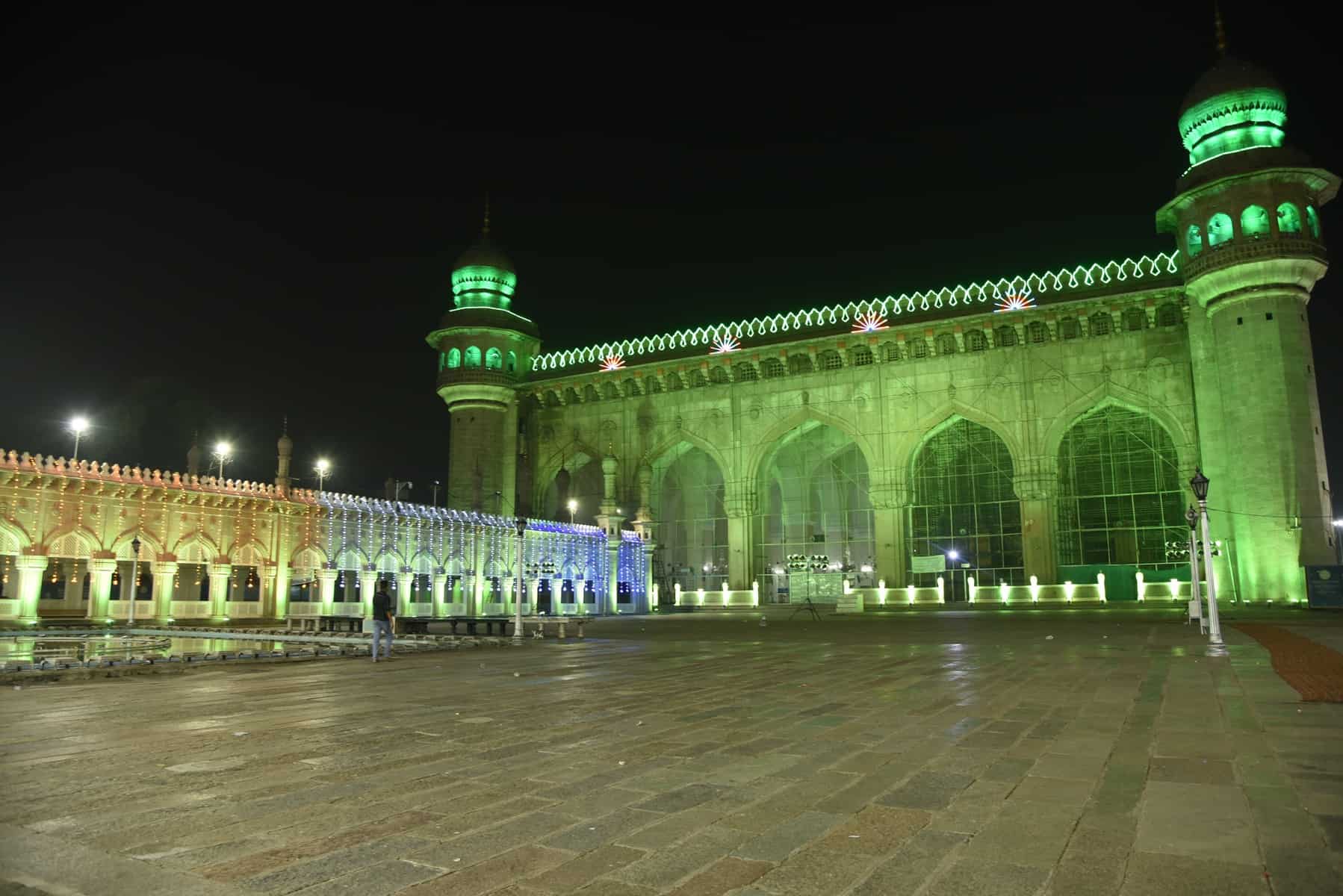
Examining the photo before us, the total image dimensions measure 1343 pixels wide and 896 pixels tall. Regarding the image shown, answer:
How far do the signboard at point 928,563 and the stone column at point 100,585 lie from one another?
96.8ft

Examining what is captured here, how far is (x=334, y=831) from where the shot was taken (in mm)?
3520

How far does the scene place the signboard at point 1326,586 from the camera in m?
25.9

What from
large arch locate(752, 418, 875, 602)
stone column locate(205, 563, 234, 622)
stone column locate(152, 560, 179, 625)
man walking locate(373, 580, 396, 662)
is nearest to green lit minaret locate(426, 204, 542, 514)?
large arch locate(752, 418, 875, 602)

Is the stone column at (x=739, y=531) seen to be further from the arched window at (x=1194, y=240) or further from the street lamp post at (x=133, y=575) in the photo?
the street lamp post at (x=133, y=575)

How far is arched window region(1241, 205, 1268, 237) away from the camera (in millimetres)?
31047

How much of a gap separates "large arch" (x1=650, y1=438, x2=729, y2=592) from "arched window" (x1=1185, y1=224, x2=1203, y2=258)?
2263cm

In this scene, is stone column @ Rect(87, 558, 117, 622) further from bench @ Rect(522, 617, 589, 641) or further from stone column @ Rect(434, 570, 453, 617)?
stone column @ Rect(434, 570, 453, 617)

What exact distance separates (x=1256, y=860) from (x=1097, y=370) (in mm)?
36066

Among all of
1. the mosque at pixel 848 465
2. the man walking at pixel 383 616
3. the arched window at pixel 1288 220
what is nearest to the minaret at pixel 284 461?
the mosque at pixel 848 465

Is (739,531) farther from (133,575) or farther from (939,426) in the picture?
(133,575)

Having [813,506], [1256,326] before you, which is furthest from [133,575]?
[1256,326]

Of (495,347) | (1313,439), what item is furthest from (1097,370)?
(495,347)

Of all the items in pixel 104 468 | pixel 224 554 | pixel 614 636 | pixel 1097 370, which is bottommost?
pixel 614 636

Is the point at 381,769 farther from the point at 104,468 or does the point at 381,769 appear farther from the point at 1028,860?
the point at 104,468
